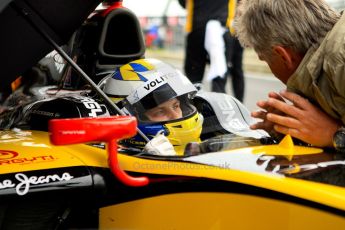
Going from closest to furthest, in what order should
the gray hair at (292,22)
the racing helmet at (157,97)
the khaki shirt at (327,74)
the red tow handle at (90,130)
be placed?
1. the red tow handle at (90,130)
2. the khaki shirt at (327,74)
3. the gray hair at (292,22)
4. the racing helmet at (157,97)

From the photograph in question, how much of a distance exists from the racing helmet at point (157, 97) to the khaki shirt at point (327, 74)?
448 millimetres

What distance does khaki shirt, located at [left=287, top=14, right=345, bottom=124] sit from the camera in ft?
4.17

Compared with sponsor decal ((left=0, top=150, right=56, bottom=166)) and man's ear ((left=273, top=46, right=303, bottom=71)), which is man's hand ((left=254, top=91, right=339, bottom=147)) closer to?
man's ear ((left=273, top=46, right=303, bottom=71))

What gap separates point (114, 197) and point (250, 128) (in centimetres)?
48

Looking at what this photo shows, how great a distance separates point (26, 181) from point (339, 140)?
2.69ft

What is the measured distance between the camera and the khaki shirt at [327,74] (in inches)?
50.1

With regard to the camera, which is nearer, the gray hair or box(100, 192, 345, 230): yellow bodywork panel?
box(100, 192, 345, 230): yellow bodywork panel

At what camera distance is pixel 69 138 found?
109 centimetres

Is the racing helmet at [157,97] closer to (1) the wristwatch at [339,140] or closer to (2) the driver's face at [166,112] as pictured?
(2) the driver's face at [166,112]

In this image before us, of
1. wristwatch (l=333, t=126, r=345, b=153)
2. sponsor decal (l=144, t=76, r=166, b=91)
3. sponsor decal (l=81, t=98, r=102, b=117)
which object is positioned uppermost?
wristwatch (l=333, t=126, r=345, b=153)

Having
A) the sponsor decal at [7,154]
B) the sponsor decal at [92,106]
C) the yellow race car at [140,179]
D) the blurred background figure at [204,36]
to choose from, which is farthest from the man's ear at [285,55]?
the blurred background figure at [204,36]

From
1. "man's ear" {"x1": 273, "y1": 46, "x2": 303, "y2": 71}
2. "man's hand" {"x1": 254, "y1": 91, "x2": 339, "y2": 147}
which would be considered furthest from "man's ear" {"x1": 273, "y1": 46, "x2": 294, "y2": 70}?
"man's hand" {"x1": 254, "y1": 91, "x2": 339, "y2": 147}

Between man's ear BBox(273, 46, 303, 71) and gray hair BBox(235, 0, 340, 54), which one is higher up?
gray hair BBox(235, 0, 340, 54)

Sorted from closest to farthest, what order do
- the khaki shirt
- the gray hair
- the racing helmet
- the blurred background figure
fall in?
the khaki shirt → the gray hair → the racing helmet → the blurred background figure
